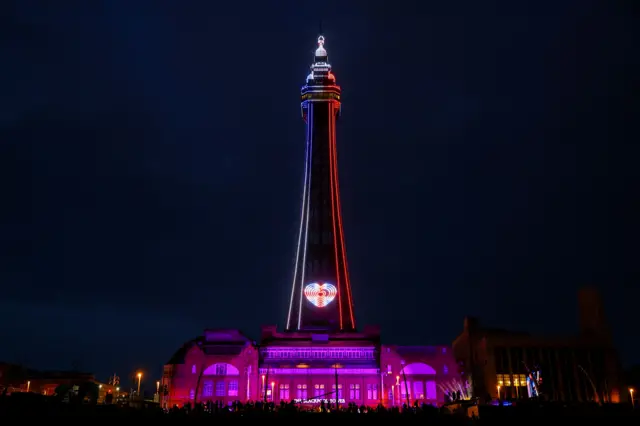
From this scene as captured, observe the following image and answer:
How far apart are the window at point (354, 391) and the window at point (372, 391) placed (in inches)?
59.6

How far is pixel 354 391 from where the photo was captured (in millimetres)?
90500

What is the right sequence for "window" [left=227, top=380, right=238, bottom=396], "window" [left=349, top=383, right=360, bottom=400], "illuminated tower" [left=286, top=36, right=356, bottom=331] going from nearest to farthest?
1. "window" [left=227, top=380, right=238, bottom=396]
2. "window" [left=349, top=383, right=360, bottom=400]
3. "illuminated tower" [left=286, top=36, right=356, bottom=331]

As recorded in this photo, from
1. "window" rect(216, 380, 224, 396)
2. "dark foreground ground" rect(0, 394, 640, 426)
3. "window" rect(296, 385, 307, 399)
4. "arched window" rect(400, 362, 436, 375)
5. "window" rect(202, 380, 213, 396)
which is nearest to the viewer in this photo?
"dark foreground ground" rect(0, 394, 640, 426)

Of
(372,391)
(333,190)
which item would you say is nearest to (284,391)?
(372,391)

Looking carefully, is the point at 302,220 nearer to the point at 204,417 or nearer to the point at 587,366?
the point at 587,366

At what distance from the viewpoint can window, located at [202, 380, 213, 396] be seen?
89.2 m

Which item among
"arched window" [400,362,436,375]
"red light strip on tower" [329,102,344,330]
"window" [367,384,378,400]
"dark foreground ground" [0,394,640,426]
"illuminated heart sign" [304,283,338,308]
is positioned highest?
"red light strip on tower" [329,102,344,330]

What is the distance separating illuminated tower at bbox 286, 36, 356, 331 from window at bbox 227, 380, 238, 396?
14470 mm

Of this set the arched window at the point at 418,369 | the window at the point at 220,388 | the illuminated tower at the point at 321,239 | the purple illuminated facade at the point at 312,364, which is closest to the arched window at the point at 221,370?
the purple illuminated facade at the point at 312,364

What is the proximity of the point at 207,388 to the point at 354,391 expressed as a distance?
21.1 meters

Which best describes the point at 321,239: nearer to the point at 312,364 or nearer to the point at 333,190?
the point at 333,190

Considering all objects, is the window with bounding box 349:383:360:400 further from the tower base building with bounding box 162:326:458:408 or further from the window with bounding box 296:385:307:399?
the window with bounding box 296:385:307:399

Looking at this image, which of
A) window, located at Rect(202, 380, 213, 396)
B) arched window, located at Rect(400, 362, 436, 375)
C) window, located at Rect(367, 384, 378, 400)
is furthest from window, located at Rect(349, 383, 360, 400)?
window, located at Rect(202, 380, 213, 396)

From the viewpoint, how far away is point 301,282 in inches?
4072
